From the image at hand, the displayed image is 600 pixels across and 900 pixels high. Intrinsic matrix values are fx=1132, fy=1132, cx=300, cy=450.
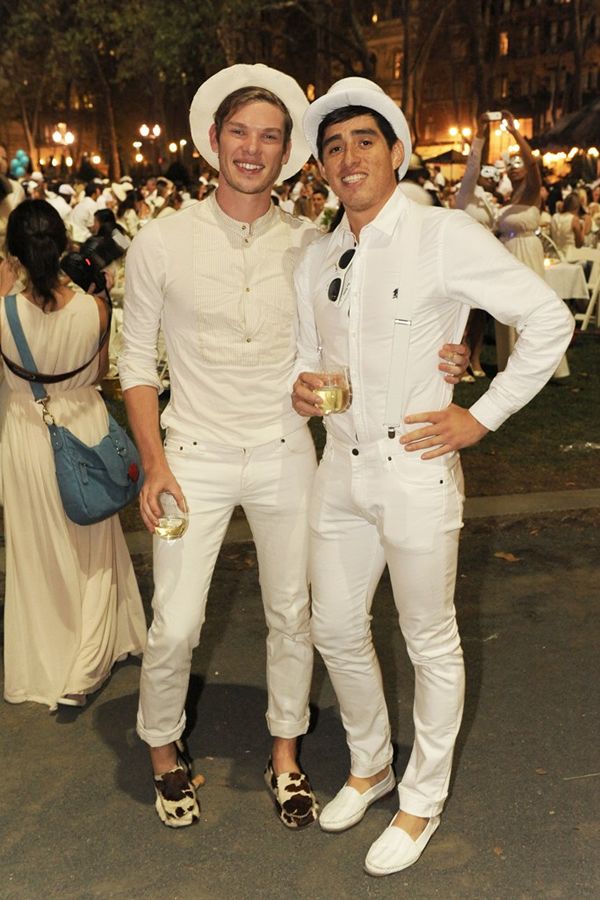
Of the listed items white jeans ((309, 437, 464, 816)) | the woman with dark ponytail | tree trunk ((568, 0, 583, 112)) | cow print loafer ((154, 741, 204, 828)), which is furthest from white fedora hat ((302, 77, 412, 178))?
tree trunk ((568, 0, 583, 112))

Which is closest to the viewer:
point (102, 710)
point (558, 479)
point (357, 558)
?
point (357, 558)

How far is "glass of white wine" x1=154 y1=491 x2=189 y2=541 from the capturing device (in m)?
3.65

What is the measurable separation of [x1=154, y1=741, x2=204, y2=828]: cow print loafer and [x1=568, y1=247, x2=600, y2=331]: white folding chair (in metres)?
12.0

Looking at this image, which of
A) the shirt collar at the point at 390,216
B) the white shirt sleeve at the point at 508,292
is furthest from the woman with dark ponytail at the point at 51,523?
the white shirt sleeve at the point at 508,292

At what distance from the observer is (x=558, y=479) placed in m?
8.16

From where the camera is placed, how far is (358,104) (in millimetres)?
3414

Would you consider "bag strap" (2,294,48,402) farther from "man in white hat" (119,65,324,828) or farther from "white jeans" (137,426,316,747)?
"white jeans" (137,426,316,747)

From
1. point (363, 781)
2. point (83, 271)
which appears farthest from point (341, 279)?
point (83, 271)

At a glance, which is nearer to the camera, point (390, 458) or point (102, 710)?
A: point (390, 458)

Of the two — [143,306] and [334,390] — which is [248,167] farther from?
[334,390]

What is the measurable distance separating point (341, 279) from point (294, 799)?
1.80m

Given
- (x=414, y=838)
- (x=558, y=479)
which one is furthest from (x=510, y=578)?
(x=414, y=838)

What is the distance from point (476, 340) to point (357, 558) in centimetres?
912

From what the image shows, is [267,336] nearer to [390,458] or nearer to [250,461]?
[250,461]
